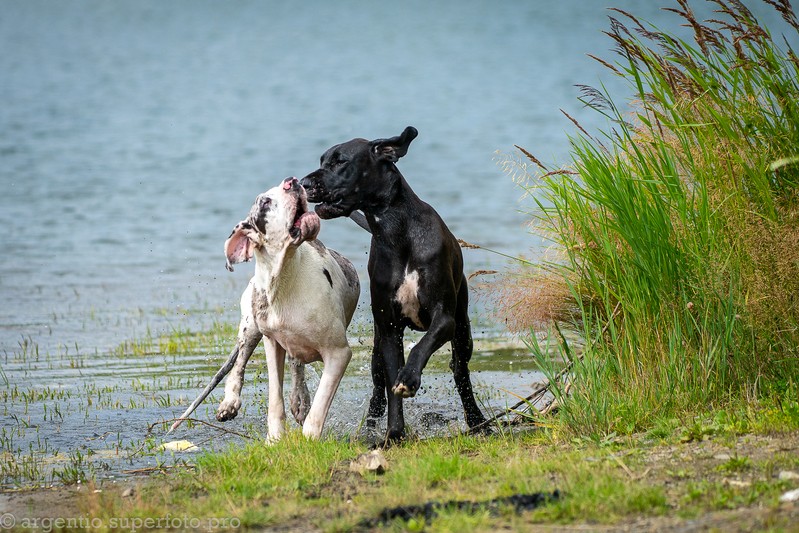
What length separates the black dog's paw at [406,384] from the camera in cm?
651

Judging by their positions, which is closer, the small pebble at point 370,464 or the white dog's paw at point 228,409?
the small pebble at point 370,464

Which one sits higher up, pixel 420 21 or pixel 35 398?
pixel 420 21

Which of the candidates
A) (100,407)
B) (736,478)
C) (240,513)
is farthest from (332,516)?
(100,407)

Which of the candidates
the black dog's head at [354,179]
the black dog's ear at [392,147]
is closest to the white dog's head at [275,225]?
the black dog's head at [354,179]

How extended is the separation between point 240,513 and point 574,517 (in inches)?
60.6

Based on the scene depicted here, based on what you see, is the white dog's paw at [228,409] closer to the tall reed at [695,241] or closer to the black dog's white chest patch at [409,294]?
the black dog's white chest patch at [409,294]

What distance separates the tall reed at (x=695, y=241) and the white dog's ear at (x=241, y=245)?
6.54 ft

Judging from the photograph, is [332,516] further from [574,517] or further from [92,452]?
[92,452]

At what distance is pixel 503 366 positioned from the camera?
9750 mm

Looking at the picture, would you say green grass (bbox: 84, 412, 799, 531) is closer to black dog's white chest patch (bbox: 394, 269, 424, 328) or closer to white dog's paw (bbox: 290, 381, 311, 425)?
black dog's white chest patch (bbox: 394, 269, 424, 328)

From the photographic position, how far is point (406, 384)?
6523mm

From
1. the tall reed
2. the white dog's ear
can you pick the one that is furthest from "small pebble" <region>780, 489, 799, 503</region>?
the white dog's ear

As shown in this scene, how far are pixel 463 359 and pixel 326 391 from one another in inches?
45.5

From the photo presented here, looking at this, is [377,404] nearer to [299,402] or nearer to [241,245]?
[299,402]
